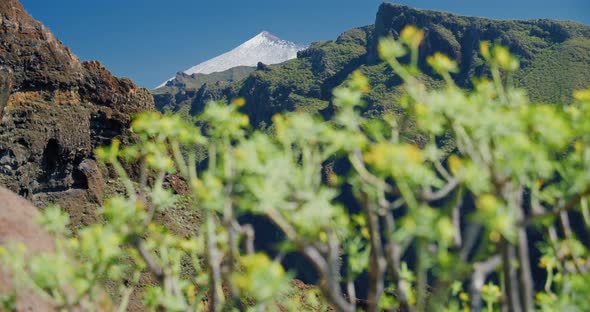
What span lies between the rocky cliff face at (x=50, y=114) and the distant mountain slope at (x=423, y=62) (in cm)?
5669

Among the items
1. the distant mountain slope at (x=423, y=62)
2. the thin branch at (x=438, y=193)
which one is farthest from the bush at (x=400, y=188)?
the distant mountain slope at (x=423, y=62)

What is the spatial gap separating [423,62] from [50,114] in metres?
142

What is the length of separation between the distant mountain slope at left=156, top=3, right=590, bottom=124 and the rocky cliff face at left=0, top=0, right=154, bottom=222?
5669 centimetres

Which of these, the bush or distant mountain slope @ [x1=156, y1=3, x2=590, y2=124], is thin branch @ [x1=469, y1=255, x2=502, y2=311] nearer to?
the bush

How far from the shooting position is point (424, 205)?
3.47 meters

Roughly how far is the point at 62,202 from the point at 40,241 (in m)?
9.71

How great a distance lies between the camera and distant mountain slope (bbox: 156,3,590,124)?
4215 inches

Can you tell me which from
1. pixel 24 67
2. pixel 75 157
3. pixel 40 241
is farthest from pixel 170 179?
pixel 40 241

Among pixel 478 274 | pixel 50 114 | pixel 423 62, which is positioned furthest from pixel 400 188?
pixel 423 62

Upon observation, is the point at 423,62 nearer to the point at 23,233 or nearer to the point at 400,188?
the point at 23,233

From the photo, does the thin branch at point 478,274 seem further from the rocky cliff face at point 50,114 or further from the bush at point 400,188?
the rocky cliff face at point 50,114

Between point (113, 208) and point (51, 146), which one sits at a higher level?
point (51, 146)

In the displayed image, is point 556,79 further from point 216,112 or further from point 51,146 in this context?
point 216,112

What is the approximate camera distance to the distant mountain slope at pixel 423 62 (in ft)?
351
